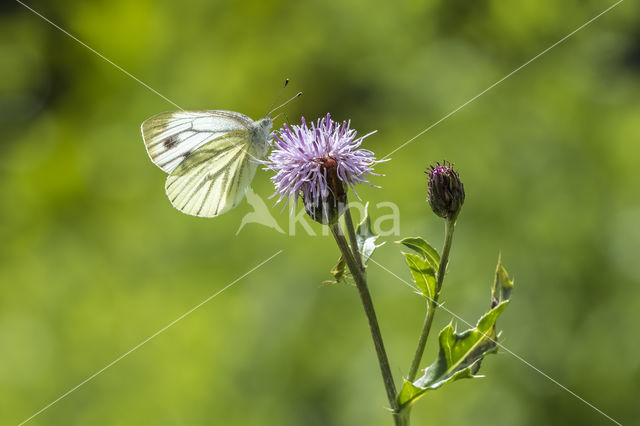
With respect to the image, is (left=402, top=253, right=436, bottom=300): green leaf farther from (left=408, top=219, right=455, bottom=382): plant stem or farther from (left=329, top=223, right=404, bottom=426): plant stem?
(left=329, top=223, right=404, bottom=426): plant stem

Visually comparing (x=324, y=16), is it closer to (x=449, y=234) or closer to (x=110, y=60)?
(x=110, y=60)

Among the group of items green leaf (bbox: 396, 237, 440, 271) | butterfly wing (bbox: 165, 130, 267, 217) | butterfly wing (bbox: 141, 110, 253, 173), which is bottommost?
green leaf (bbox: 396, 237, 440, 271)

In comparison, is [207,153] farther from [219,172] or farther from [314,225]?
[314,225]

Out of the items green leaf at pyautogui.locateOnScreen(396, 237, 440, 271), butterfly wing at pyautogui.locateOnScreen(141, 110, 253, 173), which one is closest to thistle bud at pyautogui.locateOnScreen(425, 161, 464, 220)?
green leaf at pyautogui.locateOnScreen(396, 237, 440, 271)

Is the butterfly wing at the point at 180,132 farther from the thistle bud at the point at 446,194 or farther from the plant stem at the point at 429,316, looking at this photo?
the plant stem at the point at 429,316

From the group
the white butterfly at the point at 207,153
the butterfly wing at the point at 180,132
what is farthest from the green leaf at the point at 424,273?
the butterfly wing at the point at 180,132

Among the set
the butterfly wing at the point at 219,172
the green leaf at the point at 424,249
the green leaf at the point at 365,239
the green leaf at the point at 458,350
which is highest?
the butterfly wing at the point at 219,172
